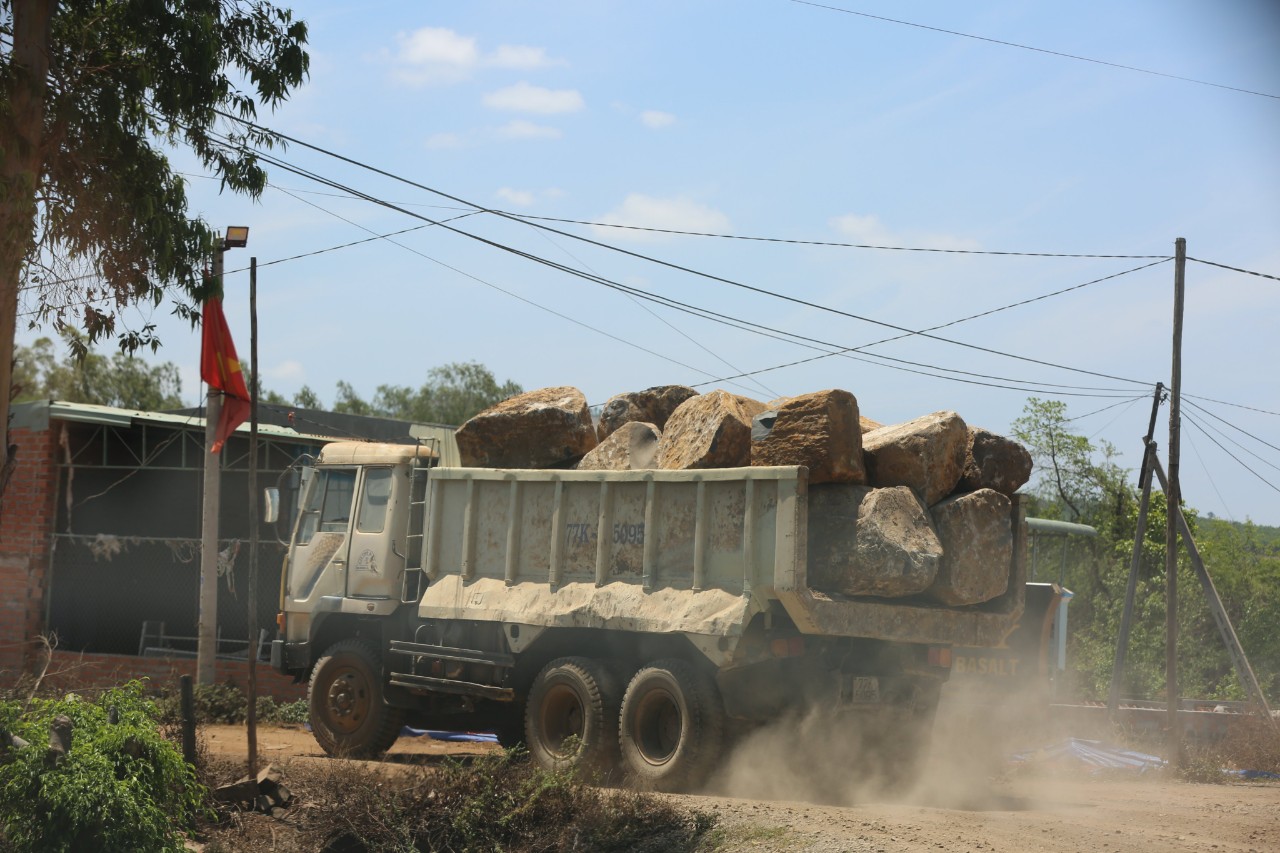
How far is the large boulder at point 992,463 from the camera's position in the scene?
9789 millimetres

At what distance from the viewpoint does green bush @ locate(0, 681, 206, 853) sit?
266 inches

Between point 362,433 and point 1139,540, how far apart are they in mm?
13531

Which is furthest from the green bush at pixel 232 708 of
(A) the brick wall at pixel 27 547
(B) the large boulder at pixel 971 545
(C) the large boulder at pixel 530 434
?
(B) the large boulder at pixel 971 545

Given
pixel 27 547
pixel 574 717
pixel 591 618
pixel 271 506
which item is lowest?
pixel 574 717

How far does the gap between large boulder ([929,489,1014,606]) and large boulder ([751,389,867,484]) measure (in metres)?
0.73

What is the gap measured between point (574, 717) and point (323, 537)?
3.41 m

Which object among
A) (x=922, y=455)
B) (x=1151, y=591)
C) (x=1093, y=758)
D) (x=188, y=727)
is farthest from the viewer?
(x=1151, y=591)

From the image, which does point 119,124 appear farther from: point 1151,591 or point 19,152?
point 1151,591

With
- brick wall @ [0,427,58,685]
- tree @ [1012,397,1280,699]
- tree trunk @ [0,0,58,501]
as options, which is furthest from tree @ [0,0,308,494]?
tree @ [1012,397,1280,699]

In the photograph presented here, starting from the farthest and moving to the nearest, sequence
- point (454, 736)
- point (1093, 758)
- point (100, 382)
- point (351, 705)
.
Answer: point (100, 382) < point (454, 736) < point (1093, 758) < point (351, 705)

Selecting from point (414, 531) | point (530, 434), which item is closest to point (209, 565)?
point (414, 531)

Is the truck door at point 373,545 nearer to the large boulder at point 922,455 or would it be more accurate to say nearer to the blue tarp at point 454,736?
the blue tarp at point 454,736

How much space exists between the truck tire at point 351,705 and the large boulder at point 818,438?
4464 millimetres

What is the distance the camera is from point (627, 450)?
34.2 ft
